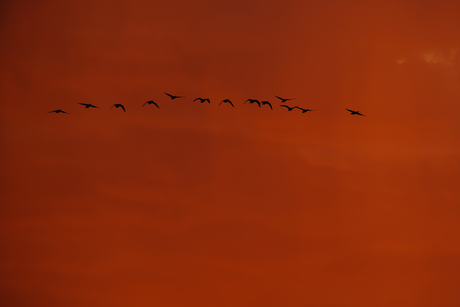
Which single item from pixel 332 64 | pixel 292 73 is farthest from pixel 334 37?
pixel 292 73

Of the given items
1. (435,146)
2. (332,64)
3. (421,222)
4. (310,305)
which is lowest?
(310,305)

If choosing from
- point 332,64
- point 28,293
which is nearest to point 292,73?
point 332,64

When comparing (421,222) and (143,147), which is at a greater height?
(143,147)

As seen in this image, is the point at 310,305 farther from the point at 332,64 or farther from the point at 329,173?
the point at 332,64

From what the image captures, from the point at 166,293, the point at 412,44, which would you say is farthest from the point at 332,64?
the point at 166,293

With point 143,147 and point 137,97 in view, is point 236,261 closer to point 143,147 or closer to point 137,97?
point 143,147

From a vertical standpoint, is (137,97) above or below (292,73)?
below

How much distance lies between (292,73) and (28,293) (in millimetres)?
2444

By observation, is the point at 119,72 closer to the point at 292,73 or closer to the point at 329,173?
the point at 292,73

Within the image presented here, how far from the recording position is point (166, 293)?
9.74ft

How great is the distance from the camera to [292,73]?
3109mm

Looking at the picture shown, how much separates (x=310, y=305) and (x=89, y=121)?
2.04 m

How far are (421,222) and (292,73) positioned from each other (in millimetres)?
1407

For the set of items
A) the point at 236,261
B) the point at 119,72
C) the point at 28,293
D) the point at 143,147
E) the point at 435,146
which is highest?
the point at 119,72
